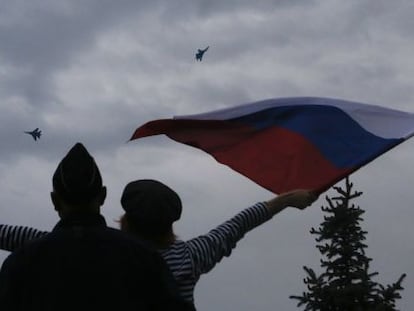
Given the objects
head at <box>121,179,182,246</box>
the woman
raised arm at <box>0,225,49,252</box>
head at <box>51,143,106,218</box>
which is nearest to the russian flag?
the woman

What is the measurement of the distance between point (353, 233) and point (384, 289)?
Answer: 2.84 feet

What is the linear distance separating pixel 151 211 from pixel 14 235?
0.53m

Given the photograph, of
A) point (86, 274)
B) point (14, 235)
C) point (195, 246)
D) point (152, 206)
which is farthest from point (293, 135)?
point (86, 274)

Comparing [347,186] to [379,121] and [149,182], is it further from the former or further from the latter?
[149,182]

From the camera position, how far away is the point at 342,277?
1345 centimetres

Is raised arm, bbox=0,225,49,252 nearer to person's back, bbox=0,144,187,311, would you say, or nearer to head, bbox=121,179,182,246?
head, bbox=121,179,182,246

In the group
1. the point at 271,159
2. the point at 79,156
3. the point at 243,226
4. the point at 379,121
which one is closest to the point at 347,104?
the point at 379,121

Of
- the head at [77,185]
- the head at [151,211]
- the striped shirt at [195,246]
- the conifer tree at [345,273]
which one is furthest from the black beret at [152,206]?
the conifer tree at [345,273]

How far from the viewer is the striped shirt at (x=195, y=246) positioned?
375 centimetres

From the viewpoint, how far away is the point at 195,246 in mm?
3945

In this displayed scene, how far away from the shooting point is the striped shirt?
3754 millimetres

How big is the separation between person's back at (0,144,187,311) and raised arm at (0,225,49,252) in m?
0.57

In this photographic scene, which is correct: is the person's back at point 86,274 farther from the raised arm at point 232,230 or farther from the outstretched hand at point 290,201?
the outstretched hand at point 290,201

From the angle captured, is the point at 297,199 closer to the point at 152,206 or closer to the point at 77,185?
the point at 152,206
